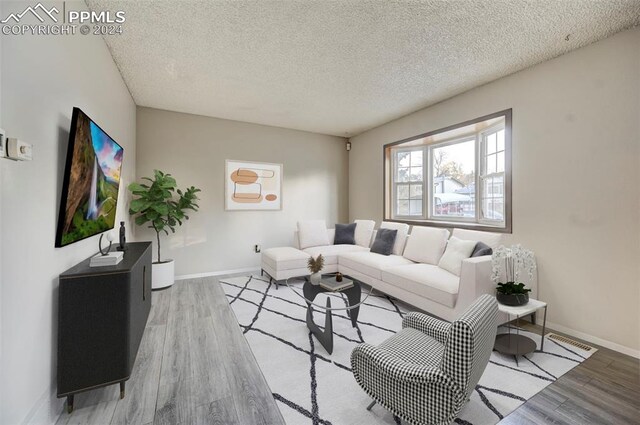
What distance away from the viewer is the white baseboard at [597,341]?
7.75 feet

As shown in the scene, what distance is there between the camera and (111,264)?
1866 millimetres

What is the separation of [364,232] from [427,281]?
2105 mm

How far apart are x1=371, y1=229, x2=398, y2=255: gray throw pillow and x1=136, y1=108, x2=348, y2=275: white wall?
6.12 feet

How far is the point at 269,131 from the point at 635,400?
213 inches

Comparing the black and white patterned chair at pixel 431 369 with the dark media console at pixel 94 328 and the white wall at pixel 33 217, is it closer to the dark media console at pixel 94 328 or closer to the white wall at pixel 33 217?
the dark media console at pixel 94 328

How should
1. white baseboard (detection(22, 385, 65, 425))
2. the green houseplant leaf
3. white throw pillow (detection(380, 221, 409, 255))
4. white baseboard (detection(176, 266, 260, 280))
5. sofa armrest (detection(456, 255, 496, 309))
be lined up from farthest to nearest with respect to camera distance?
white baseboard (detection(176, 266, 260, 280)) < white throw pillow (detection(380, 221, 409, 255)) < the green houseplant leaf < sofa armrest (detection(456, 255, 496, 309)) < white baseboard (detection(22, 385, 65, 425))

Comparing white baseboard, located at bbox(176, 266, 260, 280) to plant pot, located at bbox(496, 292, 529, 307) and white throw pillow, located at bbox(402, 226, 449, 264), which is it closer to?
white throw pillow, located at bbox(402, 226, 449, 264)

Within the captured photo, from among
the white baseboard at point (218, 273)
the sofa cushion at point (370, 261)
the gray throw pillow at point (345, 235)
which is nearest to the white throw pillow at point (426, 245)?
the sofa cushion at point (370, 261)

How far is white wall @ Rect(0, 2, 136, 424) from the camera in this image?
125 cm

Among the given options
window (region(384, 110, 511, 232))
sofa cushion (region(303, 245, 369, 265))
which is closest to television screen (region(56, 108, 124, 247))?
sofa cushion (region(303, 245, 369, 265))

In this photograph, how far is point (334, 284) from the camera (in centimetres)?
275

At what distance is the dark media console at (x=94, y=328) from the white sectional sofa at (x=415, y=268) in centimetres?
246

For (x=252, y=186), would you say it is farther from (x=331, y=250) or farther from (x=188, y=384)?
(x=188, y=384)

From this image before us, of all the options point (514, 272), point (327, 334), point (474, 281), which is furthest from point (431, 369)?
point (514, 272)
